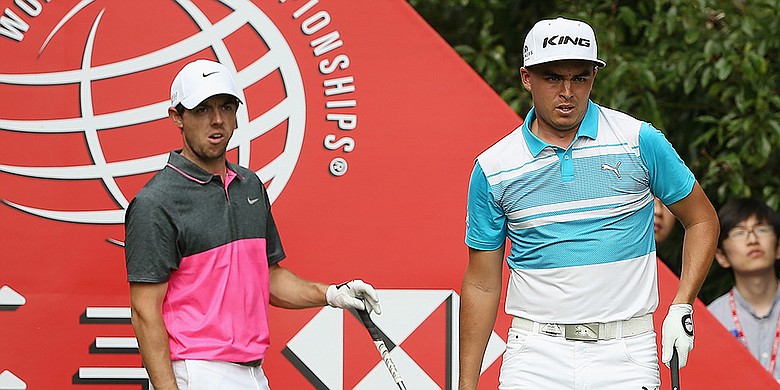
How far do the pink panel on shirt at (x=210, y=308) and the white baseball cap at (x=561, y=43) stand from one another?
1.04 meters

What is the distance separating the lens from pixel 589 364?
3.10 metres

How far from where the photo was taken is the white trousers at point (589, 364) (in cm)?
309

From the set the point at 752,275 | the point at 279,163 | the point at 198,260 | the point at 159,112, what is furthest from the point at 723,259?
the point at 198,260

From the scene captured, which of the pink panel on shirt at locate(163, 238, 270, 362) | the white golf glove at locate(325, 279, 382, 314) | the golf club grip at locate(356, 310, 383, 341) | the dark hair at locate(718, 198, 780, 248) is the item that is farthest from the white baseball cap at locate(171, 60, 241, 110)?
the dark hair at locate(718, 198, 780, 248)

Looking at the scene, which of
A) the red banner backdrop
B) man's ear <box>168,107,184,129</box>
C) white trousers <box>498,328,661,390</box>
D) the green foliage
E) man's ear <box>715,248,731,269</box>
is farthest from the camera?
the green foliage

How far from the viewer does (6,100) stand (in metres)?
4.10

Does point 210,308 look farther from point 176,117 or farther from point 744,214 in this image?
point 744,214

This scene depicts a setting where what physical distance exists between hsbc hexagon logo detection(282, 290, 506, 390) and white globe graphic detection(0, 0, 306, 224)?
55cm

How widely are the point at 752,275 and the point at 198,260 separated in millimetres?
2609

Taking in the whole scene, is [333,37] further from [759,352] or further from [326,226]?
[759,352]

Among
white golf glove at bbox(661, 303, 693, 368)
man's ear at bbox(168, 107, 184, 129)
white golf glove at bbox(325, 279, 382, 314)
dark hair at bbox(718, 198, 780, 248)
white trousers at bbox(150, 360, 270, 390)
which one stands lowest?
white trousers at bbox(150, 360, 270, 390)

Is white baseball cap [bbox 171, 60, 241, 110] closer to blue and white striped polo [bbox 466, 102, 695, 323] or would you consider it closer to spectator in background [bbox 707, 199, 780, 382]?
blue and white striped polo [bbox 466, 102, 695, 323]

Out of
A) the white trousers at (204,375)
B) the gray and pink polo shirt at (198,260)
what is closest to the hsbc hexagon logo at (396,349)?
the gray and pink polo shirt at (198,260)

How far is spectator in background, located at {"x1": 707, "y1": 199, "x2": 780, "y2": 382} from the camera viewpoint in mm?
4840
